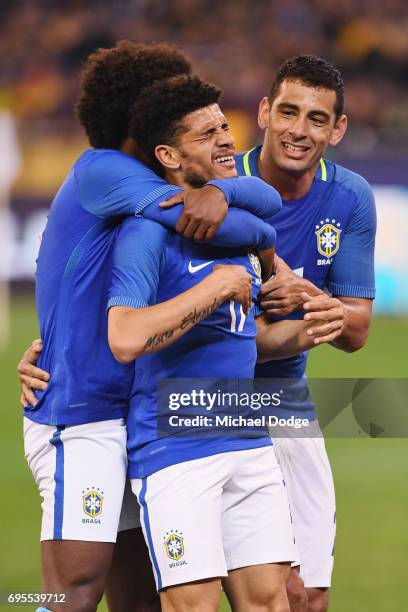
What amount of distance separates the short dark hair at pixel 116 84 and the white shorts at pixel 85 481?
3.77 feet

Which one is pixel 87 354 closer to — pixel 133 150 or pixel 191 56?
pixel 133 150

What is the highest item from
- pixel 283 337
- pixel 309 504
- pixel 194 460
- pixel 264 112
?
pixel 264 112

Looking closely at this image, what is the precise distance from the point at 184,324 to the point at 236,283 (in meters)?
0.25

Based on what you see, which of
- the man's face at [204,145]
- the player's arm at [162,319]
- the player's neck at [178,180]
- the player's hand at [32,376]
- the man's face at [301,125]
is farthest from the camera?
the man's face at [301,125]

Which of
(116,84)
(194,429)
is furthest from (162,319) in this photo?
(116,84)

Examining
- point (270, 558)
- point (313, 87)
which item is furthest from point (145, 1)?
point (270, 558)

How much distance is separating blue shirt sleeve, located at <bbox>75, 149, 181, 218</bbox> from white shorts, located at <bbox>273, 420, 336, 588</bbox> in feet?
5.01

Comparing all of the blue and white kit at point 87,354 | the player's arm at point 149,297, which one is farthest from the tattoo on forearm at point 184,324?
the blue and white kit at point 87,354

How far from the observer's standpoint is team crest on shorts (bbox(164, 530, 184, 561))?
3.66 meters

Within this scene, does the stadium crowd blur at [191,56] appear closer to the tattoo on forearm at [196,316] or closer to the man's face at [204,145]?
the man's face at [204,145]

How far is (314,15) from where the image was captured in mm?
21297

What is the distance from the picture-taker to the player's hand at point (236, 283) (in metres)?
3.71

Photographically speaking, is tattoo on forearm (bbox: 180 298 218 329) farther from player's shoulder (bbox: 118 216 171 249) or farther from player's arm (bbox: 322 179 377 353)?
player's arm (bbox: 322 179 377 353)

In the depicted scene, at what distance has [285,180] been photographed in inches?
193
